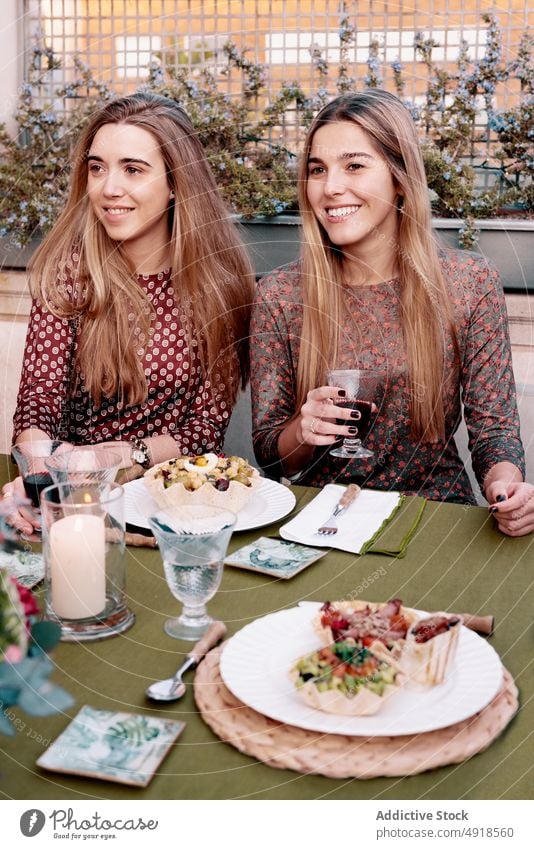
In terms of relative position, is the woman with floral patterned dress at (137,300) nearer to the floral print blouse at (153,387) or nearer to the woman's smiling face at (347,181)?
the floral print blouse at (153,387)

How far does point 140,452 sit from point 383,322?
677mm

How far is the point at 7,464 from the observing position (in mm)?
1936

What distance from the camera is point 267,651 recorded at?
1.11 meters

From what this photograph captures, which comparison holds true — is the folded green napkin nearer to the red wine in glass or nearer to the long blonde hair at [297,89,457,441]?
the red wine in glass

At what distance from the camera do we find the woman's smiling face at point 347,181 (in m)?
2.12

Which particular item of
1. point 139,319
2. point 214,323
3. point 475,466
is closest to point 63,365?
point 139,319

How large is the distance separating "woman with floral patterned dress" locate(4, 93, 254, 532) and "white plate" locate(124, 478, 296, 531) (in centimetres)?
46

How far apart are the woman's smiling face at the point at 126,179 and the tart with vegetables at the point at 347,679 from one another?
1.47 metres

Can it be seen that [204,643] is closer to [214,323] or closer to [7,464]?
[7,464]

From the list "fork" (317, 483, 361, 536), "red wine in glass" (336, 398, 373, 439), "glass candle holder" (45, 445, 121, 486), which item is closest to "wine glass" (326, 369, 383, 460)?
"red wine in glass" (336, 398, 373, 439)

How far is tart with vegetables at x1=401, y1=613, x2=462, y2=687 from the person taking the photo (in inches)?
40.3

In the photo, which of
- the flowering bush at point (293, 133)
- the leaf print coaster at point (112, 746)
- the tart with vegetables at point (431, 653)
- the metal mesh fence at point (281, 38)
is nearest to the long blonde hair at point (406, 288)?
the flowering bush at point (293, 133)

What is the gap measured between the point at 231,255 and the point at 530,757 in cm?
173

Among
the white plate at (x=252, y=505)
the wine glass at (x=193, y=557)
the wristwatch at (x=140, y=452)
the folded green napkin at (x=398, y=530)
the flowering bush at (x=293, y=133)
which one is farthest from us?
the flowering bush at (x=293, y=133)
